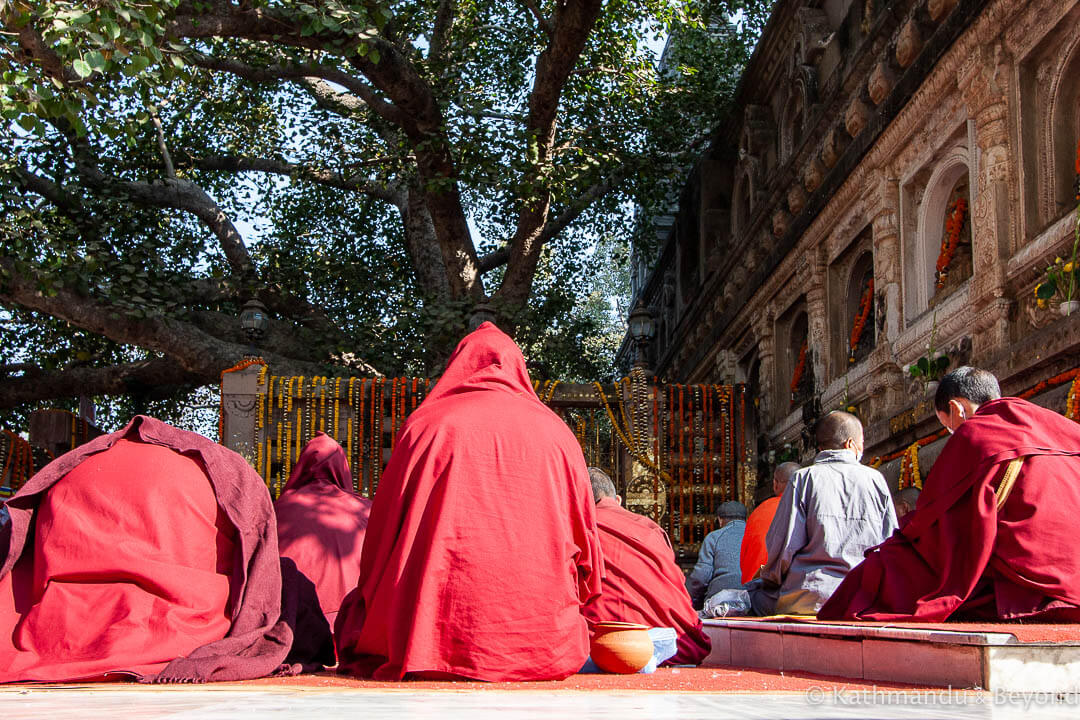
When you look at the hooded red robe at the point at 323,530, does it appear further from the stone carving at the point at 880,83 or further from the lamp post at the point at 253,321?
the lamp post at the point at 253,321

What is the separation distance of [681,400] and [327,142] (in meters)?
7.20

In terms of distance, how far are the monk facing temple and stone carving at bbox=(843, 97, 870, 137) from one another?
15.9ft

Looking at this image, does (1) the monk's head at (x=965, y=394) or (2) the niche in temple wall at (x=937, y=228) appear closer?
(1) the monk's head at (x=965, y=394)

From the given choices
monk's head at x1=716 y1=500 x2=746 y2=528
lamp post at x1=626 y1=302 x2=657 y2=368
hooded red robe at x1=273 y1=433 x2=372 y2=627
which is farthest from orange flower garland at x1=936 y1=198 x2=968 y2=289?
lamp post at x1=626 y1=302 x2=657 y2=368

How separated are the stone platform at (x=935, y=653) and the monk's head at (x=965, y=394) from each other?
114 centimetres

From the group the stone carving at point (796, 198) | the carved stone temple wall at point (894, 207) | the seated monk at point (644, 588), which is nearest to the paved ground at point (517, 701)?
the seated monk at point (644, 588)

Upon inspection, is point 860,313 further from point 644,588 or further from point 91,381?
point 91,381

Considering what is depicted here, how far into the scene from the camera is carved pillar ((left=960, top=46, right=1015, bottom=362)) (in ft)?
22.1

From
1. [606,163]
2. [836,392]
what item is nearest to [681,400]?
[836,392]

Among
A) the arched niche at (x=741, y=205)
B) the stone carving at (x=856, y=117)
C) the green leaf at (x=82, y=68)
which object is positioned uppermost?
the arched niche at (x=741, y=205)

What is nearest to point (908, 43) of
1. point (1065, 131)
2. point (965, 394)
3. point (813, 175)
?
point (1065, 131)

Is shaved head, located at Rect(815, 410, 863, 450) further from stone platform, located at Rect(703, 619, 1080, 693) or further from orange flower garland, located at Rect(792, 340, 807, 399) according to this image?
orange flower garland, located at Rect(792, 340, 807, 399)

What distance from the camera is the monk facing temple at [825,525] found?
507cm

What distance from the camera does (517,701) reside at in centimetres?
298
